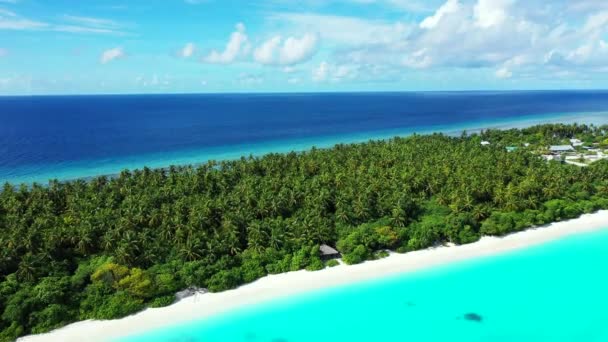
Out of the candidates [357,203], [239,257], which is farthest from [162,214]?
[357,203]

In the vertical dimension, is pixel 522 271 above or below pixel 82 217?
below

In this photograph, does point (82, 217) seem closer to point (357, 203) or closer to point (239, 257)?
point (239, 257)

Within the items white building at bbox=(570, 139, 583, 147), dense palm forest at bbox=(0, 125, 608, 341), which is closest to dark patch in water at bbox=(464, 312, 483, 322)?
dense palm forest at bbox=(0, 125, 608, 341)

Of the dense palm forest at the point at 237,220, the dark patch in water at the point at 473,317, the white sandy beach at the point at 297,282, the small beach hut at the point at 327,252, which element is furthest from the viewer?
the small beach hut at the point at 327,252

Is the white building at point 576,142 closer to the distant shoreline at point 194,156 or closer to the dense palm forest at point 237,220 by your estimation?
the dense palm forest at point 237,220

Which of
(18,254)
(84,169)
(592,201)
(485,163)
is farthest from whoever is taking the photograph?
(84,169)

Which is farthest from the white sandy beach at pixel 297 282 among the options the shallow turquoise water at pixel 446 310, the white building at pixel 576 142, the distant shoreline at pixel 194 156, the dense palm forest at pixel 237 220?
the white building at pixel 576 142

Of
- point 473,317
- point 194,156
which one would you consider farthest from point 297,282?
point 194,156
